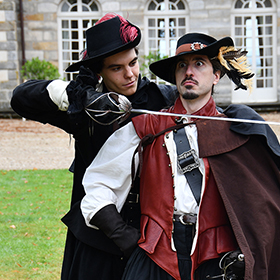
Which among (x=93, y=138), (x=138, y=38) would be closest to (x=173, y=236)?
(x=93, y=138)

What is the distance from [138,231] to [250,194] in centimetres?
63

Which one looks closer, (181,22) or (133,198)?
(133,198)

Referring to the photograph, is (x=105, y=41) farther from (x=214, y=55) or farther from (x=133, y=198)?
(x=133, y=198)

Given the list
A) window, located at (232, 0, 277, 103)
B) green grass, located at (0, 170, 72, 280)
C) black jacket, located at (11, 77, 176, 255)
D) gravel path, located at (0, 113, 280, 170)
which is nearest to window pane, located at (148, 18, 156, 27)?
window, located at (232, 0, 277, 103)

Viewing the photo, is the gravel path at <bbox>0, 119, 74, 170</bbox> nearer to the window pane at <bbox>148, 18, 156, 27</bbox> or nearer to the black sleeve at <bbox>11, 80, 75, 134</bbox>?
the window pane at <bbox>148, 18, 156, 27</bbox>

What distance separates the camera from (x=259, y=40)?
1611cm

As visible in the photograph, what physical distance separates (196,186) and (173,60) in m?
0.75

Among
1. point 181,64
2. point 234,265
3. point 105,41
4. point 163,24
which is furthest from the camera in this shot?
point 163,24

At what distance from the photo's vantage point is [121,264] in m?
2.75

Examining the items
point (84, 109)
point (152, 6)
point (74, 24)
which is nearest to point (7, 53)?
point (74, 24)

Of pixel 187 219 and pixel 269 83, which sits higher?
pixel 269 83

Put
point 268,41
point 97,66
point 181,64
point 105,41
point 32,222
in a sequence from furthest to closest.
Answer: point 268,41
point 32,222
point 97,66
point 105,41
point 181,64

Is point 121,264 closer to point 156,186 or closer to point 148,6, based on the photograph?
point 156,186

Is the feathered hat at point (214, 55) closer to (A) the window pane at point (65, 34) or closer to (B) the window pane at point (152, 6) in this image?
(B) the window pane at point (152, 6)
